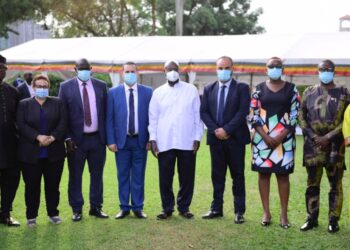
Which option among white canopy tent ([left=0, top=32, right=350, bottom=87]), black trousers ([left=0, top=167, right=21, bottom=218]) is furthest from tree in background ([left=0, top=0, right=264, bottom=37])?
black trousers ([left=0, top=167, right=21, bottom=218])

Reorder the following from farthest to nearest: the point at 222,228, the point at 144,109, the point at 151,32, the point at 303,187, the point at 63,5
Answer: the point at 151,32 < the point at 63,5 < the point at 303,187 < the point at 144,109 < the point at 222,228

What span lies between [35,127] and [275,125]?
2593 mm

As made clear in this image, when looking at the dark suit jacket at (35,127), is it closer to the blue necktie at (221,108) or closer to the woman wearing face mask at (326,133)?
the blue necktie at (221,108)

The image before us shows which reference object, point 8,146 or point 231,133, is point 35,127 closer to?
point 8,146

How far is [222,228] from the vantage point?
5.54 m

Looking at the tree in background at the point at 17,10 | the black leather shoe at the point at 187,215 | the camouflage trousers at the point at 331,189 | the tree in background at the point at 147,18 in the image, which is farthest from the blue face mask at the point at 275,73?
the tree in background at the point at 147,18

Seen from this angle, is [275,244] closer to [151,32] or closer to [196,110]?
[196,110]

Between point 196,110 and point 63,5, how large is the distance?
25420mm

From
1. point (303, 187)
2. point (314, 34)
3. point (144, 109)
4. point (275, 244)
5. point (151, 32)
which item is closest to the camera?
point (275, 244)

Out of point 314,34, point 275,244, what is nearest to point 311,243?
point 275,244

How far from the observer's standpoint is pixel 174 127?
580 cm

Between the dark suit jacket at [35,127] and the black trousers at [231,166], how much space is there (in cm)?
174

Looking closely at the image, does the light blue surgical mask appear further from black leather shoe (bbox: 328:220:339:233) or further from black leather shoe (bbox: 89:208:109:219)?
black leather shoe (bbox: 328:220:339:233)

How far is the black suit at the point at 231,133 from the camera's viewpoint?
18.6 ft
